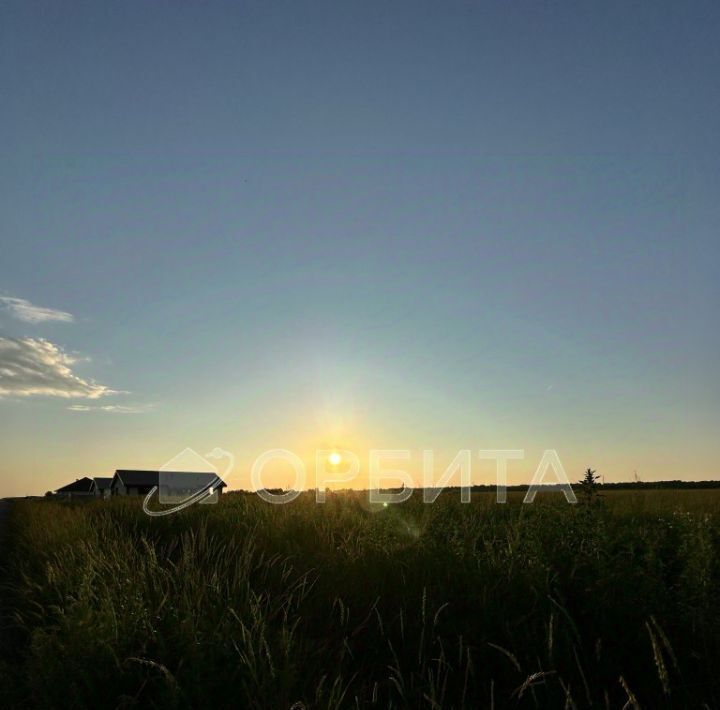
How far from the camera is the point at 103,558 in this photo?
6.43 meters

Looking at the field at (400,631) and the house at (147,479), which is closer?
the field at (400,631)

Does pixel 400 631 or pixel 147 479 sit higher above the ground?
pixel 147 479

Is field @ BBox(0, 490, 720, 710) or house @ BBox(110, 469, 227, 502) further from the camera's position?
house @ BBox(110, 469, 227, 502)

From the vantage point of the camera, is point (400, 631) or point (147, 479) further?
point (147, 479)

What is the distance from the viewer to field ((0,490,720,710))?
12.0 ft

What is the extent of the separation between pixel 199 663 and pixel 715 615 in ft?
11.0

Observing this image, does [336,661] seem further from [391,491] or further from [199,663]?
[391,491]

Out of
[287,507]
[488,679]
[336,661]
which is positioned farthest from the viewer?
[287,507]

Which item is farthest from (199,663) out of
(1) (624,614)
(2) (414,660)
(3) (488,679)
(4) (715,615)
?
(4) (715,615)

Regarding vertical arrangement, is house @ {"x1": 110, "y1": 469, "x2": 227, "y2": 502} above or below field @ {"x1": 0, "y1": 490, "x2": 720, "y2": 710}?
above

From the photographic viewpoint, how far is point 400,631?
15.3 ft

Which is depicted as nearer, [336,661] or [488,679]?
[488,679]

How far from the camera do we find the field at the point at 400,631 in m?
3.65

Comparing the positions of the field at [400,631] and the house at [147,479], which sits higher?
the house at [147,479]
